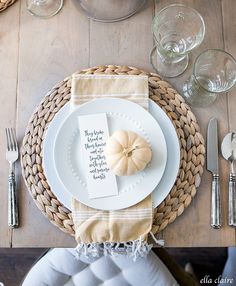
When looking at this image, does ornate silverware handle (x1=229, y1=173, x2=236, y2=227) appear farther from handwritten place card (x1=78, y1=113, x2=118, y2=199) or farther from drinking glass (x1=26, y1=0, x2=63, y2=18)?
drinking glass (x1=26, y1=0, x2=63, y2=18)

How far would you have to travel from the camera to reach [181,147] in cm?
80

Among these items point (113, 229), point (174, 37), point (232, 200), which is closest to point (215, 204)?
point (232, 200)

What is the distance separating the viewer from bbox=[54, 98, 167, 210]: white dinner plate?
0.77m

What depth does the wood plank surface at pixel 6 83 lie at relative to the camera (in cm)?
81

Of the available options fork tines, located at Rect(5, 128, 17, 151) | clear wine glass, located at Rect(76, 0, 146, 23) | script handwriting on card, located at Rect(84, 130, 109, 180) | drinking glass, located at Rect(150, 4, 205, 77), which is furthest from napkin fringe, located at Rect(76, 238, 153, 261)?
clear wine glass, located at Rect(76, 0, 146, 23)

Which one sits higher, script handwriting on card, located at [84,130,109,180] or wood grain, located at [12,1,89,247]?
wood grain, located at [12,1,89,247]

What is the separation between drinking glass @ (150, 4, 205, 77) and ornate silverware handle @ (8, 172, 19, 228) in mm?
355

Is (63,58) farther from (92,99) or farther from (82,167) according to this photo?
(82,167)

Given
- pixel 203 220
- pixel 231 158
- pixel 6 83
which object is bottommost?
pixel 203 220

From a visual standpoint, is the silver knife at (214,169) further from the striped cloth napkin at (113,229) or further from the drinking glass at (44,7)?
the drinking glass at (44,7)

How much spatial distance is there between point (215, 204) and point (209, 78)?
0.25m

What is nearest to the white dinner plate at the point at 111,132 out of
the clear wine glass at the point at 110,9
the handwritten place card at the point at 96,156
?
the handwritten place card at the point at 96,156

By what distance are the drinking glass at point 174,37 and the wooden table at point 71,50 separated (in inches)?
0.8

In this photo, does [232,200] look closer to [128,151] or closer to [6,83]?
[128,151]
